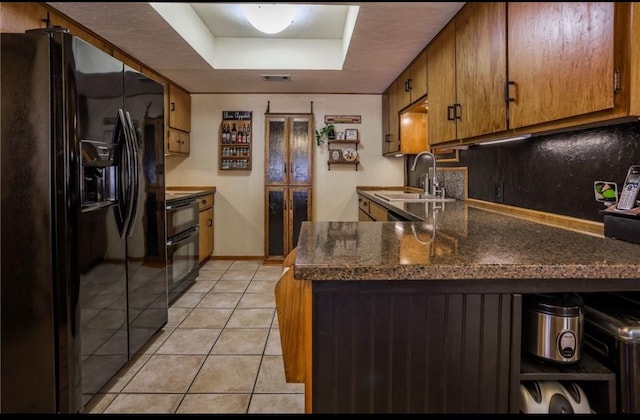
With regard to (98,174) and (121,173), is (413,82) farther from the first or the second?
(98,174)

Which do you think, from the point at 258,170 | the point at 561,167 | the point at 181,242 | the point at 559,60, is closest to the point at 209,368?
the point at 181,242

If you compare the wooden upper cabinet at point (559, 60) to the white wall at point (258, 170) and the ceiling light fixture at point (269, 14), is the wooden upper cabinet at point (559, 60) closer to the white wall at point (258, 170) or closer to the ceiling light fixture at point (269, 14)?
the ceiling light fixture at point (269, 14)

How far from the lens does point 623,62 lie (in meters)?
1.11

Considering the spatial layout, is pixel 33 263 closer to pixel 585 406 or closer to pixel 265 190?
pixel 585 406

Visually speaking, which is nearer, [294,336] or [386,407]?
[386,407]

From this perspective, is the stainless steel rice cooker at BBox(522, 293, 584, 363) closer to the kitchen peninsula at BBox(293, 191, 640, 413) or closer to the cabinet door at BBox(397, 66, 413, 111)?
the kitchen peninsula at BBox(293, 191, 640, 413)

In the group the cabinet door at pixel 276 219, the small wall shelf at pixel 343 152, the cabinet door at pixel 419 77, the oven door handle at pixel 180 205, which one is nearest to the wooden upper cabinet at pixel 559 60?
the cabinet door at pixel 419 77

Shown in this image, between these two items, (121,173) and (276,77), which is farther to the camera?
(276,77)

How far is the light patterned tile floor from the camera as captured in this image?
6.18ft

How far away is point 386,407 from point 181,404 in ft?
4.19

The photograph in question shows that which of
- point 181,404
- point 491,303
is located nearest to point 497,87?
point 491,303

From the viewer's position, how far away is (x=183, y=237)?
3.45 m

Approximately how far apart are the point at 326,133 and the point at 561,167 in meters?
3.33

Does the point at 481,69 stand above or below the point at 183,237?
above
